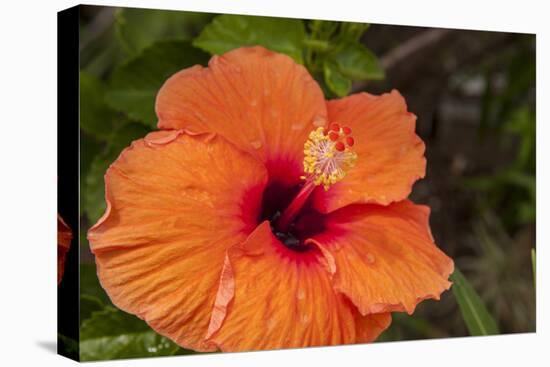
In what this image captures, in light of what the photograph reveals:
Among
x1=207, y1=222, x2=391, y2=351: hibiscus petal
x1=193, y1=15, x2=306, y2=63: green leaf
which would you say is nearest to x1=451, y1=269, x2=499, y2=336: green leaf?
x1=207, y1=222, x2=391, y2=351: hibiscus petal

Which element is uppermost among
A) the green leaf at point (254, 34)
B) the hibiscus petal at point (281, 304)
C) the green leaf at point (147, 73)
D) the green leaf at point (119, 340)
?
the green leaf at point (254, 34)

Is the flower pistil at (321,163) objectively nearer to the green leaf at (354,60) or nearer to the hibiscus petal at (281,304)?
the hibiscus petal at (281,304)

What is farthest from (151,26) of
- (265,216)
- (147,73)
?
(265,216)

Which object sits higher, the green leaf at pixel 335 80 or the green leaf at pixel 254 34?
the green leaf at pixel 254 34

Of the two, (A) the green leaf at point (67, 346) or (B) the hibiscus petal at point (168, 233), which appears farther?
(A) the green leaf at point (67, 346)

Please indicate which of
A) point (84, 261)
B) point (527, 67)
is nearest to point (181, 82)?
point (84, 261)

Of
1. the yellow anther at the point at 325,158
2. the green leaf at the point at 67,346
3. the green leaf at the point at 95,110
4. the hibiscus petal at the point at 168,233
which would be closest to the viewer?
the hibiscus petal at the point at 168,233

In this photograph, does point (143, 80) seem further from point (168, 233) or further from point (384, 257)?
point (384, 257)

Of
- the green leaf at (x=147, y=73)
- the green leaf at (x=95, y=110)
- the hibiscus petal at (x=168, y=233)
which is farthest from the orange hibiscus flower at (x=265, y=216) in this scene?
the green leaf at (x=95, y=110)
